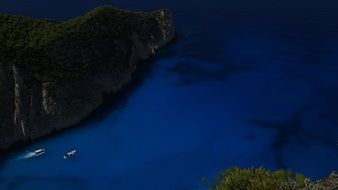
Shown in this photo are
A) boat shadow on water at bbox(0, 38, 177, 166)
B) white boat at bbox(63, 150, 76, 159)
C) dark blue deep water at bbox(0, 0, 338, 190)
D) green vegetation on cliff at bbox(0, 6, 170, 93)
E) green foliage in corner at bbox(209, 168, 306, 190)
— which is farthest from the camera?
green vegetation on cliff at bbox(0, 6, 170, 93)

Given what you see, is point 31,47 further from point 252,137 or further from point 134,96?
point 252,137

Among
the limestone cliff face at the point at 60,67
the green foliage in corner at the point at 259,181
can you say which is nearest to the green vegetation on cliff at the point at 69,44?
the limestone cliff face at the point at 60,67

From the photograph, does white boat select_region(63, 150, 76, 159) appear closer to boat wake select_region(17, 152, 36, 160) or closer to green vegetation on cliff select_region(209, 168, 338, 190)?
boat wake select_region(17, 152, 36, 160)

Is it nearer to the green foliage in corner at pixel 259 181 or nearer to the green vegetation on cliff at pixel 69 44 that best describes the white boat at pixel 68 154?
the green vegetation on cliff at pixel 69 44

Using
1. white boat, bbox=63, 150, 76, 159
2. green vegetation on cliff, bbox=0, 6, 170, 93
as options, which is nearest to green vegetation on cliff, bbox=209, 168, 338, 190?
white boat, bbox=63, 150, 76, 159

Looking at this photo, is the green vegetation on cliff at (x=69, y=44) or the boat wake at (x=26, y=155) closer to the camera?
the boat wake at (x=26, y=155)

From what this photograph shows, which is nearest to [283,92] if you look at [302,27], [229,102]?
[229,102]

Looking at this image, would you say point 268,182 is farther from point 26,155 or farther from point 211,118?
point 26,155
